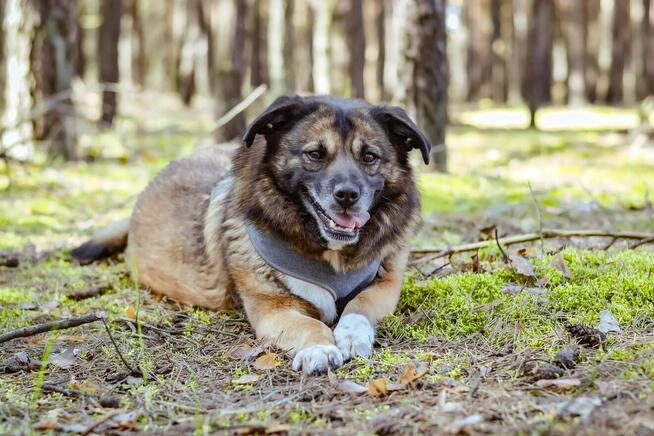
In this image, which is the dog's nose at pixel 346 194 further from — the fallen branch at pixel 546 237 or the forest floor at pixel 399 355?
the fallen branch at pixel 546 237

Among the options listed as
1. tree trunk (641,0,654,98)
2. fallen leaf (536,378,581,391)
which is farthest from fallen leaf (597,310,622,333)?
tree trunk (641,0,654,98)

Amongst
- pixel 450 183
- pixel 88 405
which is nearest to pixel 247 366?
pixel 88 405

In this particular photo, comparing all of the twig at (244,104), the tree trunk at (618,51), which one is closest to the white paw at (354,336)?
the twig at (244,104)

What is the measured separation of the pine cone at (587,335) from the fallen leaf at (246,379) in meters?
1.74

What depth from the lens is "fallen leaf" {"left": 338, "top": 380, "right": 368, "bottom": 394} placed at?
3877mm

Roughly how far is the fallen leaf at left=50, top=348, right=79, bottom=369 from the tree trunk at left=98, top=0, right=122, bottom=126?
13707 mm

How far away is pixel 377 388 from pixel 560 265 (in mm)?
2209

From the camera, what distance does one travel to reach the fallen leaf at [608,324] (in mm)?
4473

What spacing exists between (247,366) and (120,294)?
6.62ft

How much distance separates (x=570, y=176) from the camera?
38.5 ft

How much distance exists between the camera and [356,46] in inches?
819

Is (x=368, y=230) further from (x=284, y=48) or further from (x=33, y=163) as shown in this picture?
(x=284, y=48)

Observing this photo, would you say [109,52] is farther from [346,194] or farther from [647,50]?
[647,50]

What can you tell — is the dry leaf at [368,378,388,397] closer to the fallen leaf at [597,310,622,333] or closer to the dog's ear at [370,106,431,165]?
the fallen leaf at [597,310,622,333]
